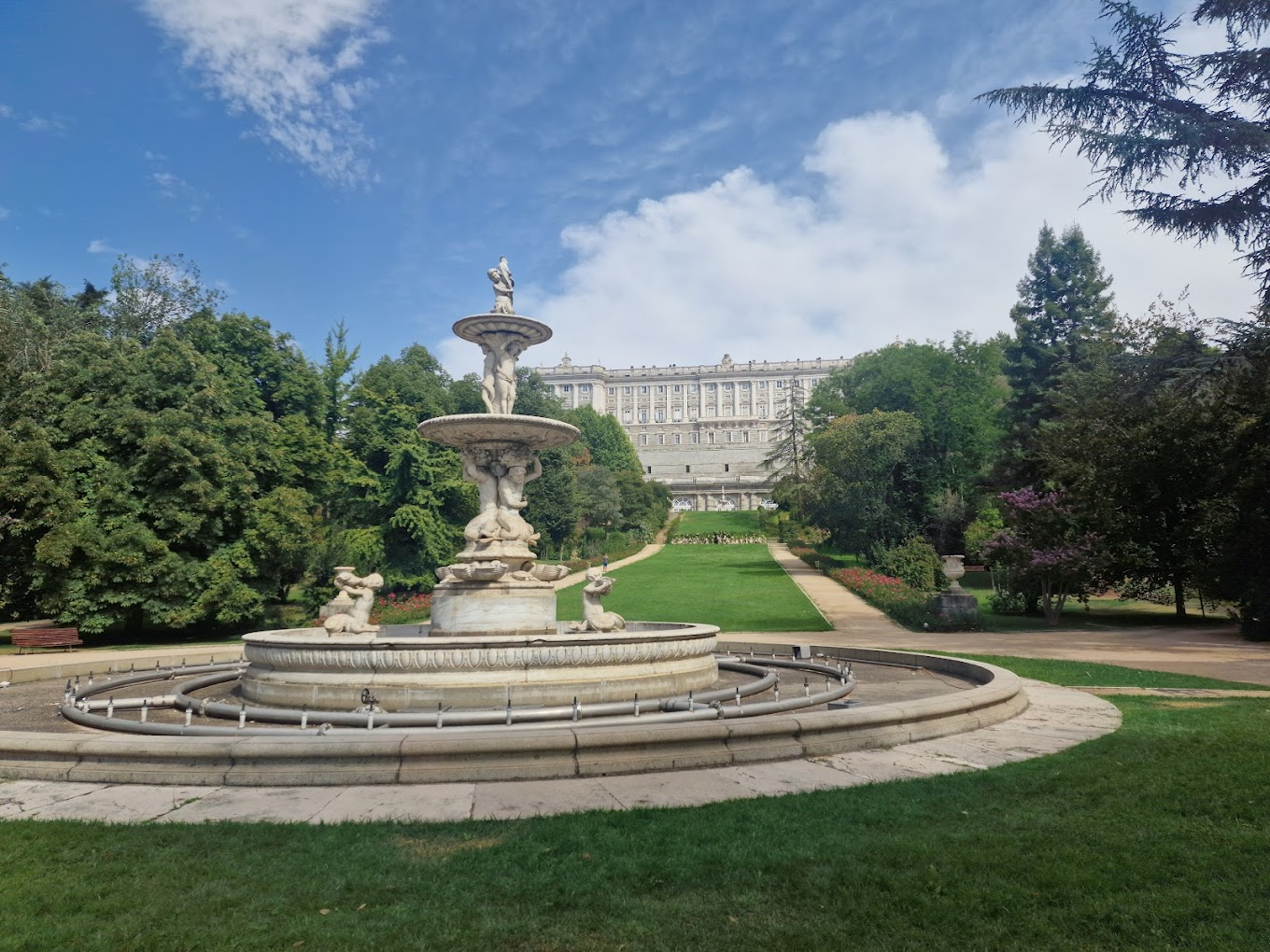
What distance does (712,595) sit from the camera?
3161 cm

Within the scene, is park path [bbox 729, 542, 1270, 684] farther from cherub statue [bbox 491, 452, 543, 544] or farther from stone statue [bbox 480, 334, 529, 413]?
stone statue [bbox 480, 334, 529, 413]

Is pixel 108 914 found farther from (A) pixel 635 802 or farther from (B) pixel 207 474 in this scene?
(B) pixel 207 474

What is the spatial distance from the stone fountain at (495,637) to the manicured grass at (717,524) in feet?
180

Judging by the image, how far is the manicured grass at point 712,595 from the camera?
25.5 meters

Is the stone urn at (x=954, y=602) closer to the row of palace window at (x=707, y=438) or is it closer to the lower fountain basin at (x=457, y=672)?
the lower fountain basin at (x=457, y=672)

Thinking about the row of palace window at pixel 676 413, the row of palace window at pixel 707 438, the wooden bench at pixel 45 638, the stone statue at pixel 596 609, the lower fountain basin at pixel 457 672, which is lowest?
the wooden bench at pixel 45 638

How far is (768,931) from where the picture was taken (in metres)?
3.54

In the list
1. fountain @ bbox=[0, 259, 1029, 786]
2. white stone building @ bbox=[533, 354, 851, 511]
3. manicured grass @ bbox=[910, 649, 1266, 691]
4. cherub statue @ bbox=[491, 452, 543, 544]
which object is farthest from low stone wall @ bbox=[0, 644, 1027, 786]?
white stone building @ bbox=[533, 354, 851, 511]

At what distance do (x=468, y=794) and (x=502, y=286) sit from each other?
10847 millimetres

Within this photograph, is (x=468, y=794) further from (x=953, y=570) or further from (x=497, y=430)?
(x=953, y=570)

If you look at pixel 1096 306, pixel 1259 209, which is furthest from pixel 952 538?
pixel 1259 209

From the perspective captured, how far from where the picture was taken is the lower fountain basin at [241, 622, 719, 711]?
9219 mm

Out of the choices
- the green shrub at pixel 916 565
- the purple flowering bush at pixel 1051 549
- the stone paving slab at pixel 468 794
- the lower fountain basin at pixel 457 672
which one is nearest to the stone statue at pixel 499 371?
the lower fountain basin at pixel 457 672

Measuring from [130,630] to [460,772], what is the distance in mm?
23437
